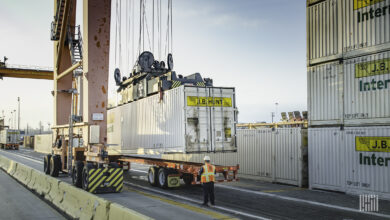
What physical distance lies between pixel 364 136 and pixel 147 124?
32.8 feet

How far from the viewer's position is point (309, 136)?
1611cm

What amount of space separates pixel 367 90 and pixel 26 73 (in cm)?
5197

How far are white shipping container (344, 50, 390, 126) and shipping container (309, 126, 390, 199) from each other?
52cm

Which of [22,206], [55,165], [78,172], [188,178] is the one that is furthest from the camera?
[55,165]

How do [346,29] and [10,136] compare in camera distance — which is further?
[10,136]

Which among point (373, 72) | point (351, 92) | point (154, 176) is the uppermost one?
point (373, 72)

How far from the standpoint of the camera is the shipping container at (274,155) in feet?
54.0

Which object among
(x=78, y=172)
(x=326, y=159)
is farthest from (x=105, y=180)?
(x=326, y=159)

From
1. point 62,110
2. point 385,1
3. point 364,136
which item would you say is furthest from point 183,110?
point 62,110

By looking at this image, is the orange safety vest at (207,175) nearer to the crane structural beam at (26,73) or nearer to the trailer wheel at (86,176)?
the trailer wheel at (86,176)

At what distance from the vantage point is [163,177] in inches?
614

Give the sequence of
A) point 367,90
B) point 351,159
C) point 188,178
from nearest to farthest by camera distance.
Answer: point 367,90, point 351,159, point 188,178

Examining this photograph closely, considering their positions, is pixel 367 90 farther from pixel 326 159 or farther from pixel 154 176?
pixel 154 176

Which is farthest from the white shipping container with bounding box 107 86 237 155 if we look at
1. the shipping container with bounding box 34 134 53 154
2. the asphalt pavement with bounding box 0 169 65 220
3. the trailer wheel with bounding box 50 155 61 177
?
the shipping container with bounding box 34 134 53 154
